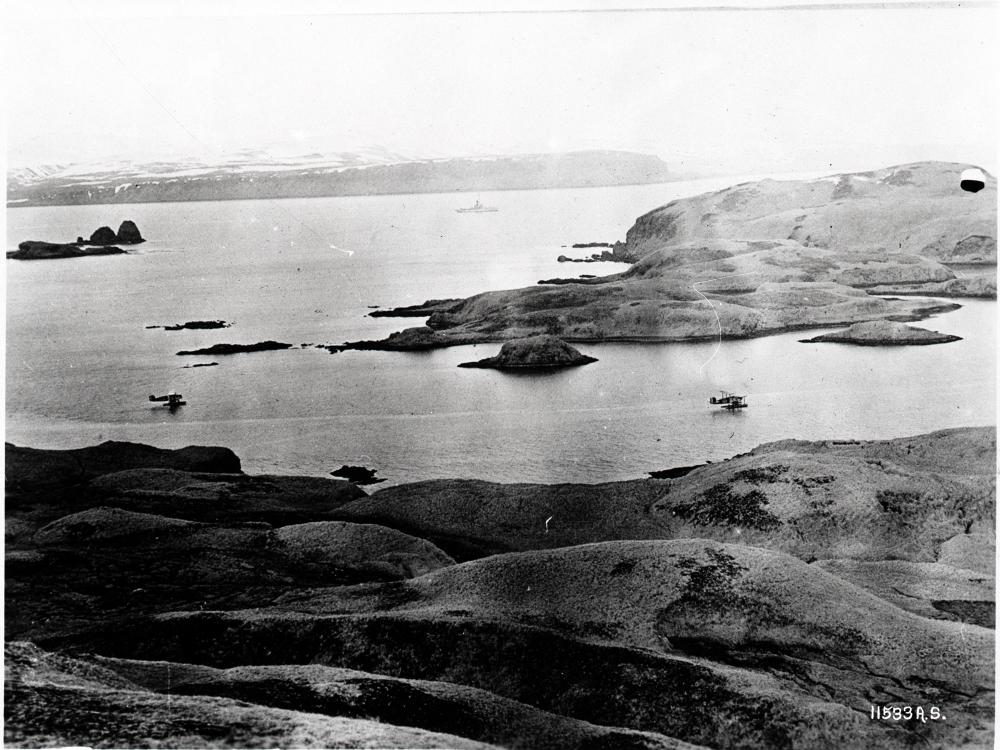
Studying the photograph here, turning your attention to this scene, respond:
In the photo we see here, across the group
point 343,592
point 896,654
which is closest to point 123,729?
point 343,592

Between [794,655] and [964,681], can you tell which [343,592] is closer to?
[794,655]

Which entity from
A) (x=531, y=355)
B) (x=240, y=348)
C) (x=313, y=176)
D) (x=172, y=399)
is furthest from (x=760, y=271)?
(x=172, y=399)

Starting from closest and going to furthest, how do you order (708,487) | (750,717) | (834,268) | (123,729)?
(123,729) < (750,717) < (708,487) < (834,268)

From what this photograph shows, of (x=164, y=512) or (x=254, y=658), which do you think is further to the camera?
(x=164, y=512)

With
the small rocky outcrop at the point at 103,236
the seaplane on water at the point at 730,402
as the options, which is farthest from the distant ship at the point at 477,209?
the small rocky outcrop at the point at 103,236

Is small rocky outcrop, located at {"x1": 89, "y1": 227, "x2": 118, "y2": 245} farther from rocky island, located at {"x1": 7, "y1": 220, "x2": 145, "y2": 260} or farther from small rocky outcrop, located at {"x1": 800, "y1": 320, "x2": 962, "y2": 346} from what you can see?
small rocky outcrop, located at {"x1": 800, "y1": 320, "x2": 962, "y2": 346}

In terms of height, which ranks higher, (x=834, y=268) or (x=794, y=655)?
(x=834, y=268)

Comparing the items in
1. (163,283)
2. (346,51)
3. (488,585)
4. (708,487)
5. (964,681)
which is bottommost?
(964,681)
